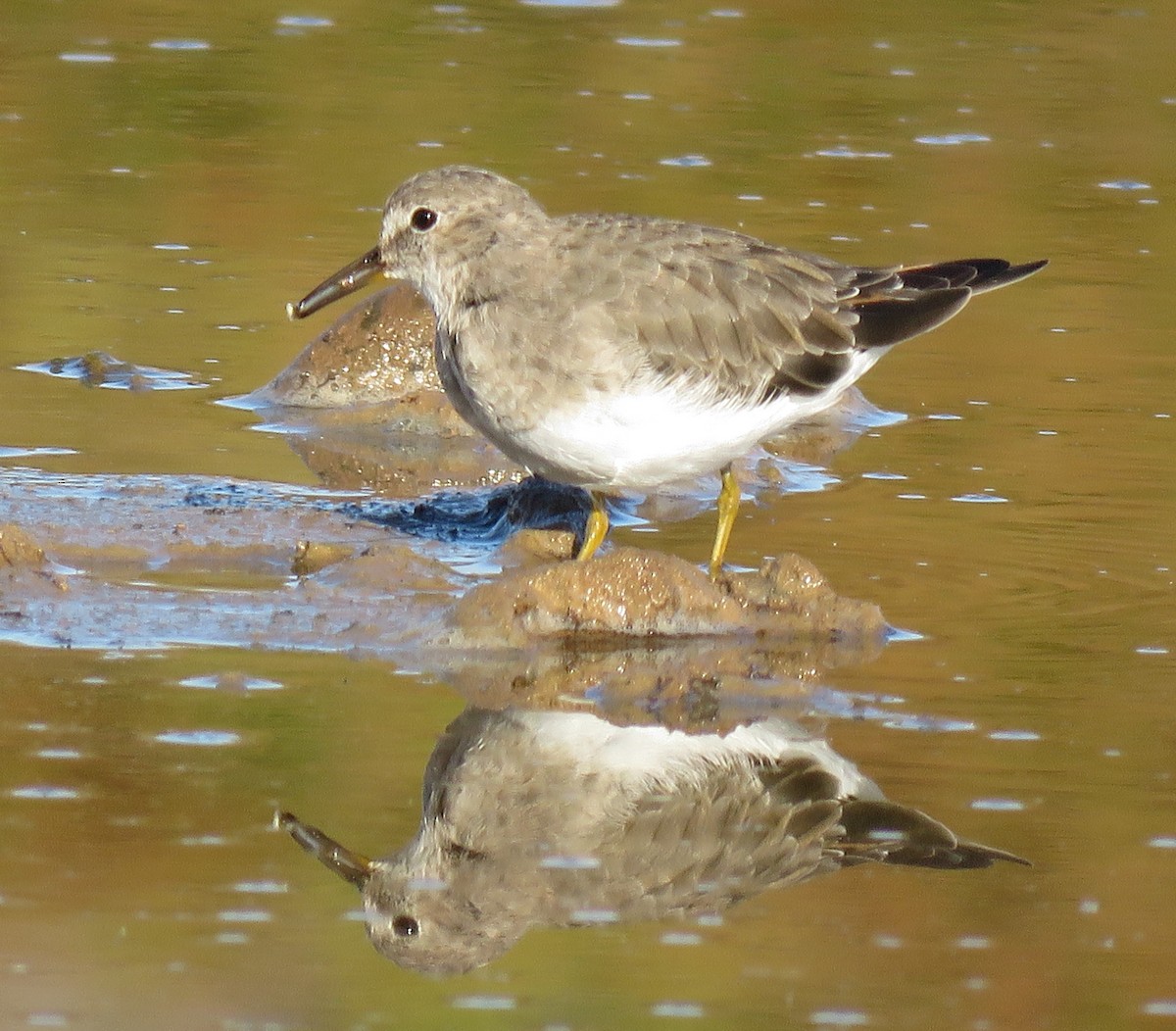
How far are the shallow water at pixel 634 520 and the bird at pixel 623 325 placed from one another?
0.67 m

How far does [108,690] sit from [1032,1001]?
9.64 feet

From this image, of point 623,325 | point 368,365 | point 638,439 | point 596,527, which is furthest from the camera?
point 368,365

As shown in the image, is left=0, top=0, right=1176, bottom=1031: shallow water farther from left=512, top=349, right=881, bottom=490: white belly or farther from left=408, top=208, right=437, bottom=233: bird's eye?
left=408, top=208, right=437, bottom=233: bird's eye

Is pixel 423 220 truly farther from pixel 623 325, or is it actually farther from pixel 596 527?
pixel 596 527

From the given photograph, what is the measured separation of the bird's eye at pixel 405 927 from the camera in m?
5.43

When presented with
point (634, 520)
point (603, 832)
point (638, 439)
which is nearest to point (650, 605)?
point (638, 439)

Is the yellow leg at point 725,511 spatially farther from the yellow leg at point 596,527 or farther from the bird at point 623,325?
the yellow leg at point 596,527

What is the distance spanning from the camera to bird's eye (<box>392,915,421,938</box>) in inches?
214

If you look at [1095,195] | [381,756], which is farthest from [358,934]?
[1095,195]

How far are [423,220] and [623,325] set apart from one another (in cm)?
89

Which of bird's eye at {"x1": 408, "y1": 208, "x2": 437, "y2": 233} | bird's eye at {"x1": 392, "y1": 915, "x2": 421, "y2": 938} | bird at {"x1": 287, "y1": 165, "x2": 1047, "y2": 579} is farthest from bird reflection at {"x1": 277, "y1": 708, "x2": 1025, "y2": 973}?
bird's eye at {"x1": 408, "y1": 208, "x2": 437, "y2": 233}

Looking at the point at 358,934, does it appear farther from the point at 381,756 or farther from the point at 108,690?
the point at 108,690

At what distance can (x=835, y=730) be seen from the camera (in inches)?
263

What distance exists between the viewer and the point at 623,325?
778 centimetres
